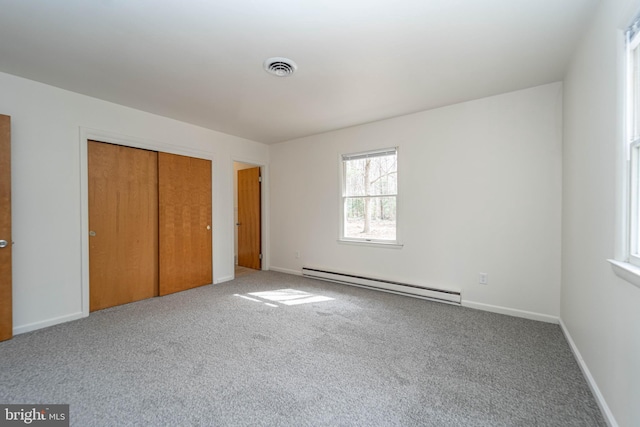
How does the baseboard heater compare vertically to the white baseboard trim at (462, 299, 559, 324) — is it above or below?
above

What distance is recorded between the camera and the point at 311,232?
480 centimetres

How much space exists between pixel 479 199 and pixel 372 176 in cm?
147

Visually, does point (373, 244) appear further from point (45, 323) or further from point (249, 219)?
point (45, 323)

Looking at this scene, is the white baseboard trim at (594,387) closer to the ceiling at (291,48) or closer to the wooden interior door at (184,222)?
the ceiling at (291,48)

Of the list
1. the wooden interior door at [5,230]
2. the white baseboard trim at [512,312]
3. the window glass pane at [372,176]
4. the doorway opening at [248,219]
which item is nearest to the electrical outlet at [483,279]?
the white baseboard trim at [512,312]

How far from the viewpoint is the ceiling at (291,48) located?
1794 millimetres

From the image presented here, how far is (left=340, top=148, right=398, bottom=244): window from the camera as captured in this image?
13.1 ft

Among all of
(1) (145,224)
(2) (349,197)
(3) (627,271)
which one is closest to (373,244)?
(2) (349,197)

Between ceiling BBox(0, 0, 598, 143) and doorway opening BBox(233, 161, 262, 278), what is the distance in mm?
2226

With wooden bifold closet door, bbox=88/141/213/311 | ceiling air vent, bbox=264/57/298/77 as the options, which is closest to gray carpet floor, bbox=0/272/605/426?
wooden bifold closet door, bbox=88/141/213/311

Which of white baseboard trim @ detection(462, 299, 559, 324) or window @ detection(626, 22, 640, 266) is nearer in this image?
window @ detection(626, 22, 640, 266)

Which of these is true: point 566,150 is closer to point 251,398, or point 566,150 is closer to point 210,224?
point 251,398

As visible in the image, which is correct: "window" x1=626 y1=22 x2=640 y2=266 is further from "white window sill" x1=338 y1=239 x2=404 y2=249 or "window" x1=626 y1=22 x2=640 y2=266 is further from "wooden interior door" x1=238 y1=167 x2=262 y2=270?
"wooden interior door" x1=238 y1=167 x2=262 y2=270

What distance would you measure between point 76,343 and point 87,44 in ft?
8.14
